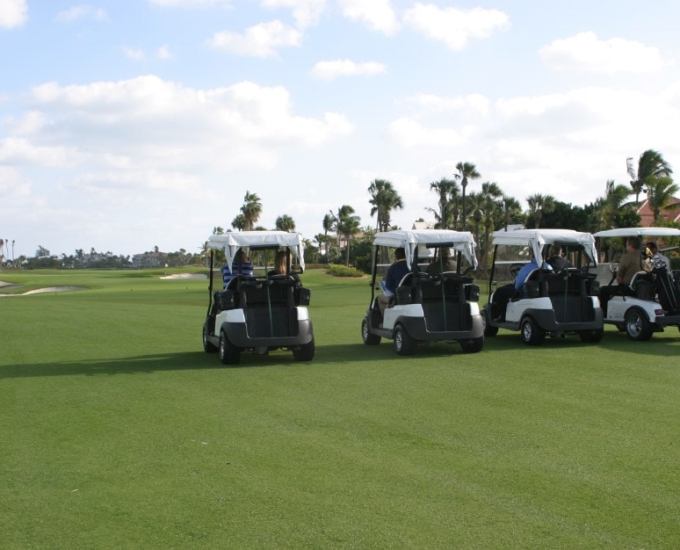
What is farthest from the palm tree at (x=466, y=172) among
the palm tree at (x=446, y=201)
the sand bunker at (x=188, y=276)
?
the sand bunker at (x=188, y=276)

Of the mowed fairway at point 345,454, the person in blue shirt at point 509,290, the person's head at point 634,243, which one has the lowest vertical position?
the mowed fairway at point 345,454

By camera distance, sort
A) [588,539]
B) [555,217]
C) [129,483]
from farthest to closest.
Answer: [555,217] < [129,483] < [588,539]

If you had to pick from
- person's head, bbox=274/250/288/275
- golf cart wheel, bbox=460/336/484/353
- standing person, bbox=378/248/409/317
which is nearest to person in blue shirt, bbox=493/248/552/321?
golf cart wheel, bbox=460/336/484/353

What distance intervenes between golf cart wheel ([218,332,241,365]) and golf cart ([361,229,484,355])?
9.02ft

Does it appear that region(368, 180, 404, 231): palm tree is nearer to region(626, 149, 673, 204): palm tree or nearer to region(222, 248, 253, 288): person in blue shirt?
region(626, 149, 673, 204): palm tree

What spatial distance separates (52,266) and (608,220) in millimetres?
144241

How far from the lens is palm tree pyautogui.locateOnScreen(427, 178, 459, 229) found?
241 ft

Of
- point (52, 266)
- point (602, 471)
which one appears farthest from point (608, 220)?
point (52, 266)

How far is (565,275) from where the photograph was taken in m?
14.6

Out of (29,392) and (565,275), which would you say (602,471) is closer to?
(29,392)

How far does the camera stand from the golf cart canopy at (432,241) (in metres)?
13.7

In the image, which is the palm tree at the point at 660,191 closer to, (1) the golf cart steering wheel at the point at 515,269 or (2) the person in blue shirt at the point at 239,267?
(1) the golf cart steering wheel at the point at 515,269

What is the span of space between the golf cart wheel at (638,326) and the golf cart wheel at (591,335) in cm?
79

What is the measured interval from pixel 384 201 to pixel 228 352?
71.4 metres
